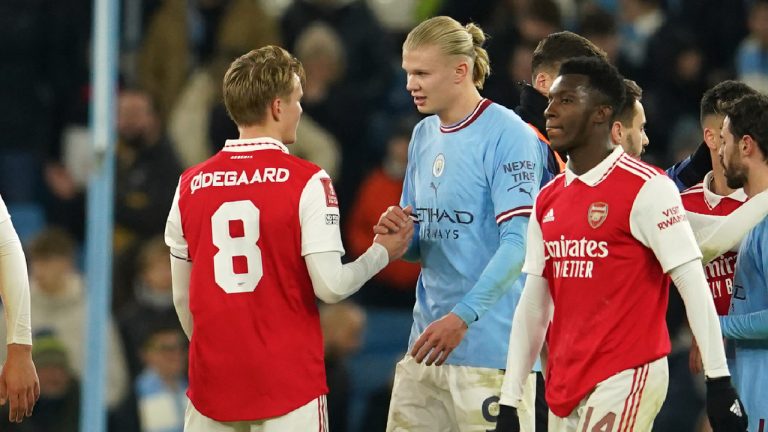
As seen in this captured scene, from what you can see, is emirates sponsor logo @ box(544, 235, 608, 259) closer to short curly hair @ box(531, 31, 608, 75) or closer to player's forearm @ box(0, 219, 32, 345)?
short curly hair @ box(531, 31, 608, 75)

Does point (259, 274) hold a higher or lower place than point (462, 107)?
lower

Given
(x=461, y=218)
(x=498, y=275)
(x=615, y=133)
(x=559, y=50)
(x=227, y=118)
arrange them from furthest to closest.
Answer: (x=227, y=118), (x=559, y=50), (x=461, y=218), (x=498, y=275), (x=615, y=133)

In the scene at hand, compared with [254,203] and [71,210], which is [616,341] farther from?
[71,210]

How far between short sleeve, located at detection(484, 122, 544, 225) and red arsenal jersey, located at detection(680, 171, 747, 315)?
721 mm

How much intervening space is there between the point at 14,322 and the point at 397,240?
1365 mm

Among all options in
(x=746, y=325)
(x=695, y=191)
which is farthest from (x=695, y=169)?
(x=746, y=325)

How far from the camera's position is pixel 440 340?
523 cm

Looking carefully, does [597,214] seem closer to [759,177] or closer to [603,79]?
[603,79]

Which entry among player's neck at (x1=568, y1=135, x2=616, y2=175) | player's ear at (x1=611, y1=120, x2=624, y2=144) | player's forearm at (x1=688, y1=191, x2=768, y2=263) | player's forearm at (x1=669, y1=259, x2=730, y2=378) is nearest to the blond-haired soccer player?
player's neck at (x1=568, y1=135, x2=616, y2=175)

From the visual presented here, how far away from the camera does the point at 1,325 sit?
9.05m

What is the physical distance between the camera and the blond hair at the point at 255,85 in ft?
17.1

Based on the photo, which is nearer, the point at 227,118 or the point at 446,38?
the point at 446,38

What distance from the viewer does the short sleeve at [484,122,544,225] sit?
17.8 feet

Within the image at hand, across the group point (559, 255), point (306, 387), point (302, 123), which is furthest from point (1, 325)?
point (559, 255)
